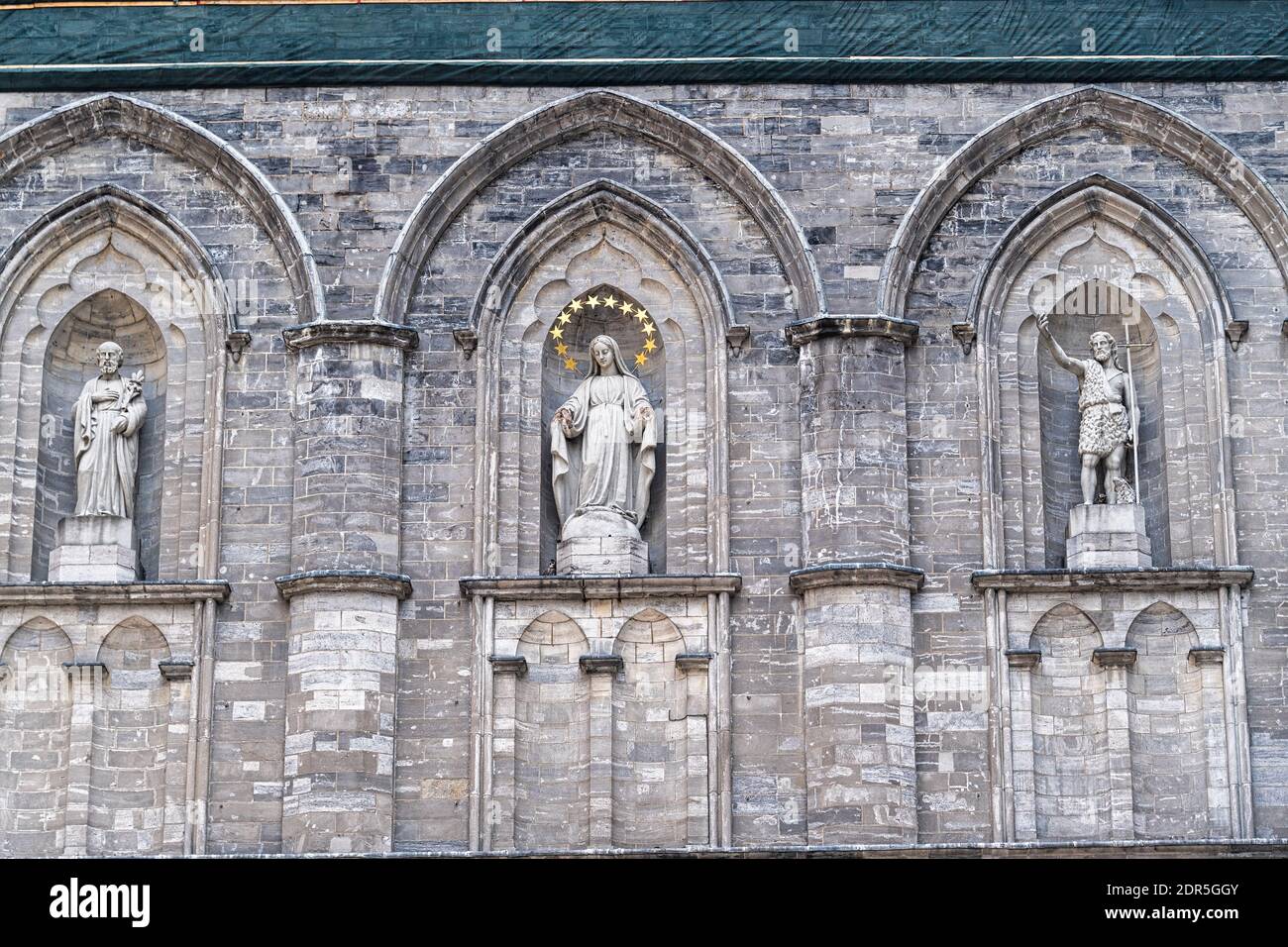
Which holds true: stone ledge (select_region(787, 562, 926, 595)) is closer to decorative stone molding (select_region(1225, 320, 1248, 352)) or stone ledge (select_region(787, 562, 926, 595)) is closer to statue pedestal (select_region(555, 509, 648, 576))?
statue pedestal (select_region(555, 509, 648, 576))

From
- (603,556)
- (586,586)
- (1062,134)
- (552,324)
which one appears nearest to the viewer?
(586,586)

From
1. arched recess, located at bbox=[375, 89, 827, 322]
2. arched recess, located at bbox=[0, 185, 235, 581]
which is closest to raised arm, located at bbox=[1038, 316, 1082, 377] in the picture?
arched recess, located at bbox=[375, 89, 827, 322]

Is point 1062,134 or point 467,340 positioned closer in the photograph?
point 467,340

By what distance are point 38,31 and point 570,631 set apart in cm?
732

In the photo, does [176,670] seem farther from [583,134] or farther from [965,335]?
[965,335]

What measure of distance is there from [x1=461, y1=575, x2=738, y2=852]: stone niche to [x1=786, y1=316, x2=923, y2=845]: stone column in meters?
0.80

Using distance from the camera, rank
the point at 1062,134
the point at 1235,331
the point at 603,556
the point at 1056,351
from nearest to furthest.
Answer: the point at 603,556, the point at 1235,331, the point at 1056,351, the point at 1062,134

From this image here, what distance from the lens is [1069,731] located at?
1055 inches

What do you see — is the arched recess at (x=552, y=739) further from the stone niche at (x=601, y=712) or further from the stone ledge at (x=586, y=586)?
the stone ledge at (x=586, y=586)

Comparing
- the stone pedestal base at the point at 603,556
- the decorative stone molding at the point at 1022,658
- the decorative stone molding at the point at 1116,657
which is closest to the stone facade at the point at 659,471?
the decorative stone molding at the point at 1022,658

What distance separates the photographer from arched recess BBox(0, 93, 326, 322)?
27.9 metres

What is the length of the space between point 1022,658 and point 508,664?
4.31 m

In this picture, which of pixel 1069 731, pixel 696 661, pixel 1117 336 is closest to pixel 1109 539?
pixel 1069 731
